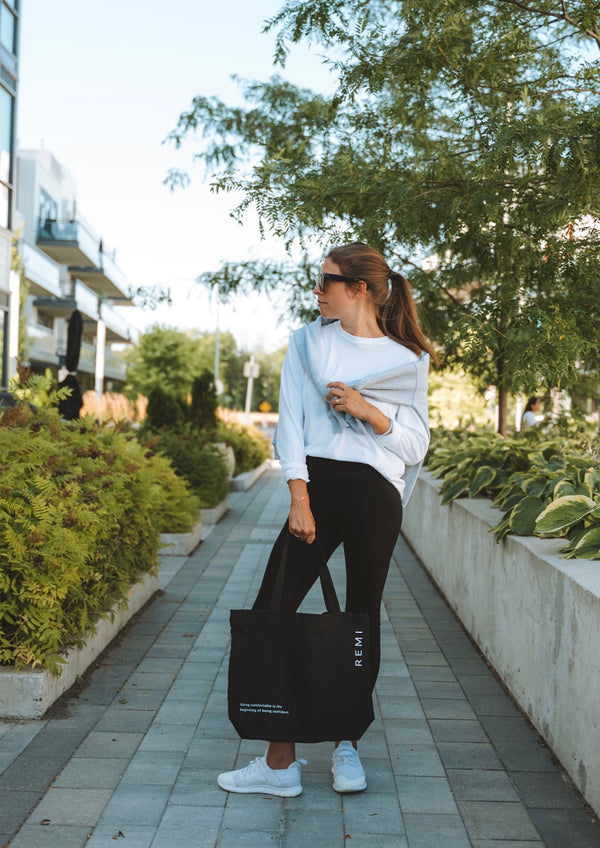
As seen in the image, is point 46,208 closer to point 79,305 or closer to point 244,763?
point 79,305

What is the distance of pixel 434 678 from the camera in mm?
5008

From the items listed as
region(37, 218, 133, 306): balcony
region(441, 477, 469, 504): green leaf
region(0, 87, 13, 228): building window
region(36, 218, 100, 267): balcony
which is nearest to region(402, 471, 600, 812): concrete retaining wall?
region(441, 477, 469, 504): green leaf

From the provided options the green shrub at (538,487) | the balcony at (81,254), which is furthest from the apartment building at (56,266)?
the green shrub at (538,487)

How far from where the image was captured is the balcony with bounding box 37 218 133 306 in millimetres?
45781

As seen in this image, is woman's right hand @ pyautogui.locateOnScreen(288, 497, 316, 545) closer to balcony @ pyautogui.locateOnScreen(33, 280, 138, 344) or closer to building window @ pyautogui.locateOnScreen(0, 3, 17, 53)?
building window @ pyautogui.locateOnScreen(0, 3, 17, 53)

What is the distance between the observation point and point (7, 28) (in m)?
18.9

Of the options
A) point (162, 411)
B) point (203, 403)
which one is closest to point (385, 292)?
point (162, 411)

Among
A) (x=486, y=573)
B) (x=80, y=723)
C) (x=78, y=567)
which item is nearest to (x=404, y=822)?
(x=80, y=723)

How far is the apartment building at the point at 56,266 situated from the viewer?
4162 centimetres

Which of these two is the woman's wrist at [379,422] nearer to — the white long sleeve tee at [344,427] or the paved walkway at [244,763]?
the white long sleeve tee at [344,427]

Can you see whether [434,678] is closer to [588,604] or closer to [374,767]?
[374,767]

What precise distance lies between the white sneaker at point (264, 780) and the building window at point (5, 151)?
17.5 metres

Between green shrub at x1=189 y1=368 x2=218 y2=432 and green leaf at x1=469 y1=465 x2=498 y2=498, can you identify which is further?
green shrub at x1=189 y1=368 x2=218 y2=432

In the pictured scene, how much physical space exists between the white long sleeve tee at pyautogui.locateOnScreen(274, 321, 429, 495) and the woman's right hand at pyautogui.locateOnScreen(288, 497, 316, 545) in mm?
104
